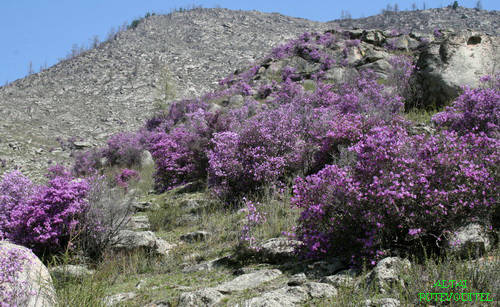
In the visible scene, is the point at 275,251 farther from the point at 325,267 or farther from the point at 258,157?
the point at 258,157

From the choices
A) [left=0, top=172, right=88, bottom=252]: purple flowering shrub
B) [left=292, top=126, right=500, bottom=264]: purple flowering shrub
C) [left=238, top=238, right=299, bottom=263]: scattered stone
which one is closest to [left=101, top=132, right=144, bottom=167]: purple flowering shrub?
[left=0, top=172, right=88, bottom=252]: purple flowering shrub

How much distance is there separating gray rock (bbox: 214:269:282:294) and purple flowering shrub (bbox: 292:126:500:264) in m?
0.53

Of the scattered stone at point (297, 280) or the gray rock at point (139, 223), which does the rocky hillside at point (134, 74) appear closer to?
the gray rock at point (139, 223)

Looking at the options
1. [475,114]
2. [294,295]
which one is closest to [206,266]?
[294,295]

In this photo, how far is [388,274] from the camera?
363 cm

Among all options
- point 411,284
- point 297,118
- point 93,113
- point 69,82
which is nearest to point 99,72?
point 69,82

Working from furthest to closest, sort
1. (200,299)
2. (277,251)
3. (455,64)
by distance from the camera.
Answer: (455,64) < (277,251) < (200,299)

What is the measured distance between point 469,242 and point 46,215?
6132 millimetres

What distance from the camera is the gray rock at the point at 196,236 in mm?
6796

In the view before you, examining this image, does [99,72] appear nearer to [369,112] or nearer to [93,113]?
[93,113]

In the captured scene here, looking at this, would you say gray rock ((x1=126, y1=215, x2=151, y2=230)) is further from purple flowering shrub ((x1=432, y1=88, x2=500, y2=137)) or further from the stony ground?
purple flowering shrub ((x1=432, y1=88, x2=500, y2=137))

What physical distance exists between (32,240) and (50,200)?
0.69 meters

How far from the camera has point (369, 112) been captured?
869cm

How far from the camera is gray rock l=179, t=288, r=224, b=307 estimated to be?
12.5 feet
